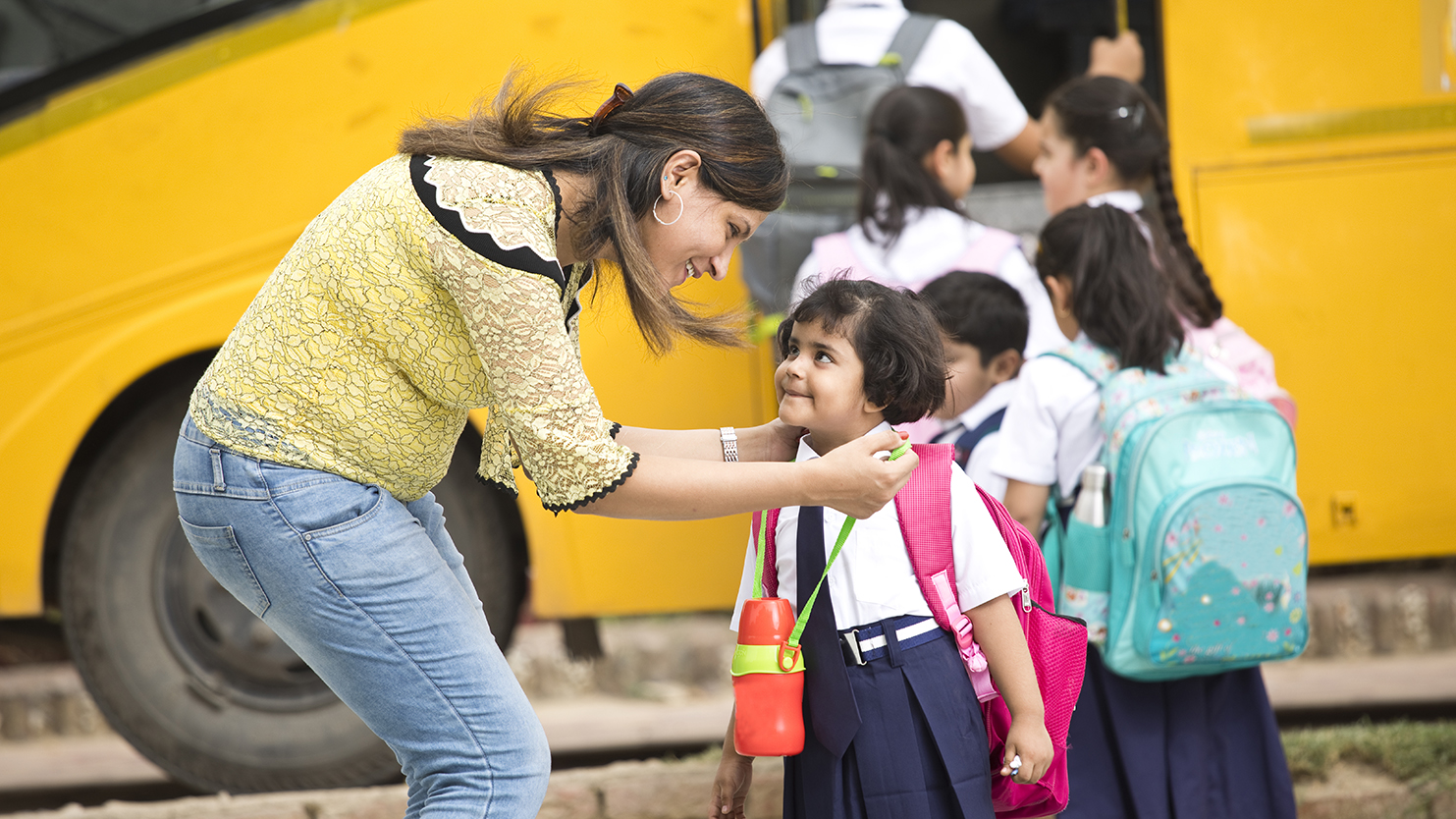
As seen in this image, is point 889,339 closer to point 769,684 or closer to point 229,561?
point 769,684

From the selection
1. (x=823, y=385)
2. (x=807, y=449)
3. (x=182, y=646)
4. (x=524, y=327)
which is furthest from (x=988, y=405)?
(x=182, y=646)

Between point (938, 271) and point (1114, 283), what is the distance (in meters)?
0.57

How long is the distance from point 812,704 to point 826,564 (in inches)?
9.0

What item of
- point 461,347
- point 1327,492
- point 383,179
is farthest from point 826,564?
point 1327,492

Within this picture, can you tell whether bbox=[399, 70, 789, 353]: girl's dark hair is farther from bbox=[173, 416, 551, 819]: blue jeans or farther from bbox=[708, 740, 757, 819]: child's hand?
bbox=[708, 740, 757, 819]: child's hand

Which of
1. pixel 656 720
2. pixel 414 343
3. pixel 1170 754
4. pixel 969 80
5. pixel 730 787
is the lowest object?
pixel 656 720

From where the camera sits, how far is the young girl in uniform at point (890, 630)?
1.83m

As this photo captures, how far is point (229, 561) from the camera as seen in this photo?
68.0 inches

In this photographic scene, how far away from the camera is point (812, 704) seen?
187cm

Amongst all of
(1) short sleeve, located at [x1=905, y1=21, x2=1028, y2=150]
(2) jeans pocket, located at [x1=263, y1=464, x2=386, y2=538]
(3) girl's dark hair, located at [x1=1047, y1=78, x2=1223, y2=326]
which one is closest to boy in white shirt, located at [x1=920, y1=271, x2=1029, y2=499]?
(3) girl's dark hair, located at [x1=1047, y1=78, x2=1223, y2=326]

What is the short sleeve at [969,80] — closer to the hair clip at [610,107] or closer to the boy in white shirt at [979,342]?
the boy in white shirt at [979,342]

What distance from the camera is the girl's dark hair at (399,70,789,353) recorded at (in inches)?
65.7

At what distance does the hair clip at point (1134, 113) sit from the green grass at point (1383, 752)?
61.8 inches

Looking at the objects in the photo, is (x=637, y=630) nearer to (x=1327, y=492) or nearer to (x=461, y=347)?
(x=1327, y=492)
